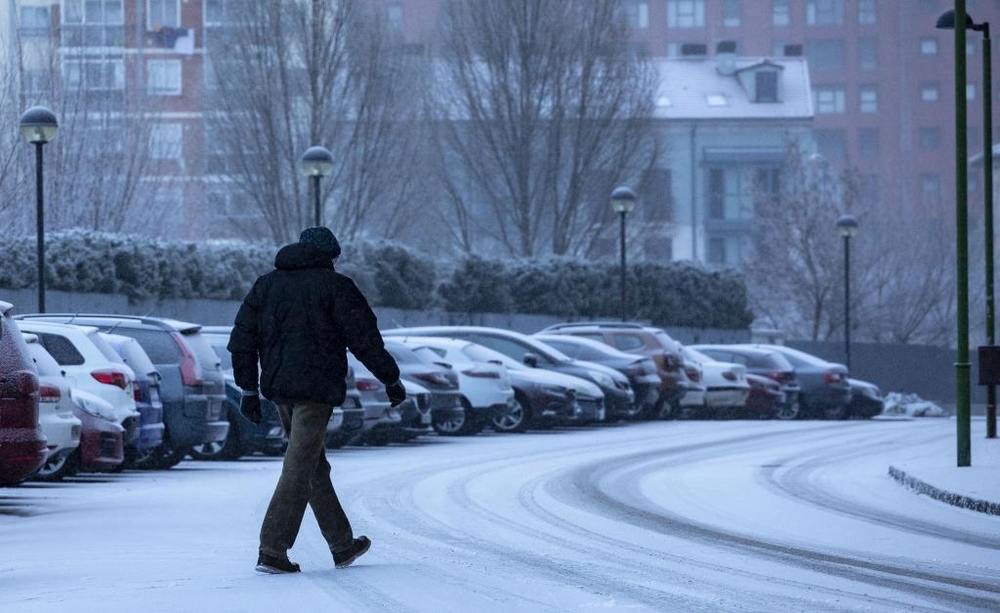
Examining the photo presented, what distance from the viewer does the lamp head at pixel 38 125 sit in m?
25.4

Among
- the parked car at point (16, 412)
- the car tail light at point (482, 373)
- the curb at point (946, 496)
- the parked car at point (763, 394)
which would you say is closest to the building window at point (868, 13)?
the parked car at point (763, 394)

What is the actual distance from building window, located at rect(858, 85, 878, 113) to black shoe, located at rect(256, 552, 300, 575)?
11070cm

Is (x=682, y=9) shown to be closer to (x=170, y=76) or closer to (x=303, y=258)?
(x=170, y=76)

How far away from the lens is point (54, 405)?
16109mm

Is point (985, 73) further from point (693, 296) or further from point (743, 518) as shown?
point (693, 296)

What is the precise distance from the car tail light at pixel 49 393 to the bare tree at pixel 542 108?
1470 inches

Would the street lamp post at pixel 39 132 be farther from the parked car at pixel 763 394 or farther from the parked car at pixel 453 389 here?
the parked car at pixel 763 394

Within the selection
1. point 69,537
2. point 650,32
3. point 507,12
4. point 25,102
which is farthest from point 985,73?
point 650,32

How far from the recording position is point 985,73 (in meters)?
24.4

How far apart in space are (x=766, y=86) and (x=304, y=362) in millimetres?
81880

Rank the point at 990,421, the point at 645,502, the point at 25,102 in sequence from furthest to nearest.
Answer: the point at 25,102 → the point at 990,421 → the point at 645,502

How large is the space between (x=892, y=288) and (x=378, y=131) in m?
24.6

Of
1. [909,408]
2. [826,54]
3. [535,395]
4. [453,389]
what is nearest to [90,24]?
[909,408]

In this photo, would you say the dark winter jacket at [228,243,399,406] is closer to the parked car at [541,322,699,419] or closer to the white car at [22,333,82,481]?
the white car at [22,333,82,481]
